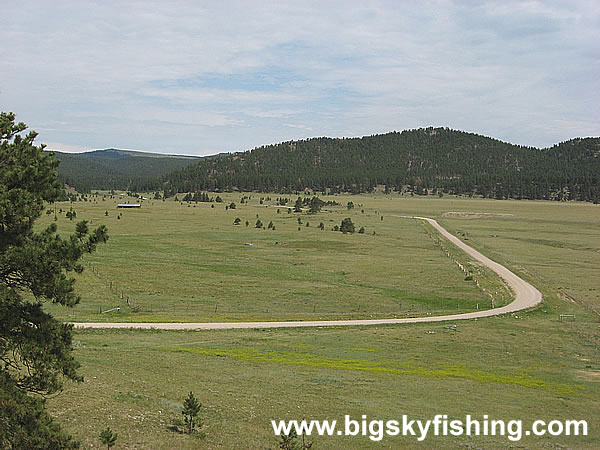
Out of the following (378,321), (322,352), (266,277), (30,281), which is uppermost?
(30,281)

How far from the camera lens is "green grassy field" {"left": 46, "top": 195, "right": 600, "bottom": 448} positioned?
2150 centimetres

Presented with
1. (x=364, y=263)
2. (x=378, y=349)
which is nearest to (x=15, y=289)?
(x=378, y=349)

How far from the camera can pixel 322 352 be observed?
116 ft

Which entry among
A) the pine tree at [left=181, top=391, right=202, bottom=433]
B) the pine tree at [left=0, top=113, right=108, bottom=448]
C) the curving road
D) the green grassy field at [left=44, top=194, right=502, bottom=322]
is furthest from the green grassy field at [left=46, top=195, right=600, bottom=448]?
the pine tree at [left=0, top=113, right=108, bottom=448]

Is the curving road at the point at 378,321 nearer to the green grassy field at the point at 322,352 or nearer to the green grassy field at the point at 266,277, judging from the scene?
the green grassy field at the point at 322,352

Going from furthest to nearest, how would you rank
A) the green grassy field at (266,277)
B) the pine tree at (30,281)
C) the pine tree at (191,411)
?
the green grassy field at (266,277) < the pine tree at (191,411) < the pine tree at (30,281)

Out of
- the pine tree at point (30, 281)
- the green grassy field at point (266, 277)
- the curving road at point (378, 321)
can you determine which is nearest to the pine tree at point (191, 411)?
the pine tree at point (30, 281)

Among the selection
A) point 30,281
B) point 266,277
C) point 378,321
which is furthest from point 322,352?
point 266,277

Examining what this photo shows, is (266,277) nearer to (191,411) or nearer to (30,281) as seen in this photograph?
(191,411)

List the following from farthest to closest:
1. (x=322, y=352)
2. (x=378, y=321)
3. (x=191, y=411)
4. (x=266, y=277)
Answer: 1. (x=266, y=277)
2. (x=378, y=321)
3. (x=322, y=352)
4. (x=191, y=411)

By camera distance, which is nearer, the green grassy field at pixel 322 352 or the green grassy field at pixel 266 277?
the green grassy field at pixel 322 352

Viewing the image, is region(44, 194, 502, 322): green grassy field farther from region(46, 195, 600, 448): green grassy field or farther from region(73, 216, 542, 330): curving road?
region(73, 216, 542, 330): curving road

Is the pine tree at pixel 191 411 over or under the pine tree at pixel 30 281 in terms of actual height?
under

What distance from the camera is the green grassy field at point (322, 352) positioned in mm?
21500
